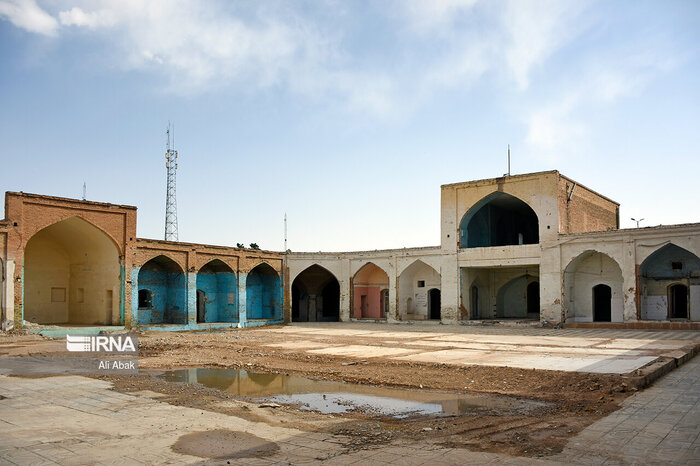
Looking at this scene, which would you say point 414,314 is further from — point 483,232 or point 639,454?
point 639,454

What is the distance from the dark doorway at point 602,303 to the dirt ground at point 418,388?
1607cm

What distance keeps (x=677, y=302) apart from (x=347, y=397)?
1979 cm

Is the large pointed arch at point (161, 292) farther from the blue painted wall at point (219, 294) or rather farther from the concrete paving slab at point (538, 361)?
the concrete paving slab at point (538, 361)

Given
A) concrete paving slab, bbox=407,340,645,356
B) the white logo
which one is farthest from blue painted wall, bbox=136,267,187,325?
concrete paving slab, bbox=407,340,645,356

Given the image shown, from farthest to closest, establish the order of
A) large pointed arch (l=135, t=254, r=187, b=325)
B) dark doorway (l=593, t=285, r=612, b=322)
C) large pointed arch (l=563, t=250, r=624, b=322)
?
dark doorway (l=593, t=285, r=612, b=322)
large pointed arch (l=135, t=254, r=187, b=325)
large pointed arch (l=563, t=250, r=624, b=322)

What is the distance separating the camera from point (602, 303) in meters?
25.2

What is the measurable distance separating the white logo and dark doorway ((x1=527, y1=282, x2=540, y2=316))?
750 inches

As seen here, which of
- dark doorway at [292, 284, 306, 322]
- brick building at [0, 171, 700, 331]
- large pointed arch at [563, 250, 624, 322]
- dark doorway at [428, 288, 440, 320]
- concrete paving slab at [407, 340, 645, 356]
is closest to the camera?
concrete paving slab at [407, 340, 645, 356]

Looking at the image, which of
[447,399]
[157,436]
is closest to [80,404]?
[157,436]

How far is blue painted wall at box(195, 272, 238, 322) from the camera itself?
86.6 feet

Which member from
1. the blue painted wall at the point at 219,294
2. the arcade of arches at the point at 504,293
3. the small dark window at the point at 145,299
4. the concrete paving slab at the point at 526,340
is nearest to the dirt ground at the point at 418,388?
the concrete paving slab at the point at 526,340

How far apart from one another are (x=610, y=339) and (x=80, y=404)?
14484mm

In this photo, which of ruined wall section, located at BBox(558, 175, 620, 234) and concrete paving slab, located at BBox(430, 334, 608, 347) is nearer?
concrete paving slab, located at BBox(430, 334, 608, 347)

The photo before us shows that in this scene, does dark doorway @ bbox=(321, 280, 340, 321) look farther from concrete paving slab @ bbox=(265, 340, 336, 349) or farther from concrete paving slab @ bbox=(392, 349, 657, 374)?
concrete paving slab @ bbox=(392, 349, 657, 374)
